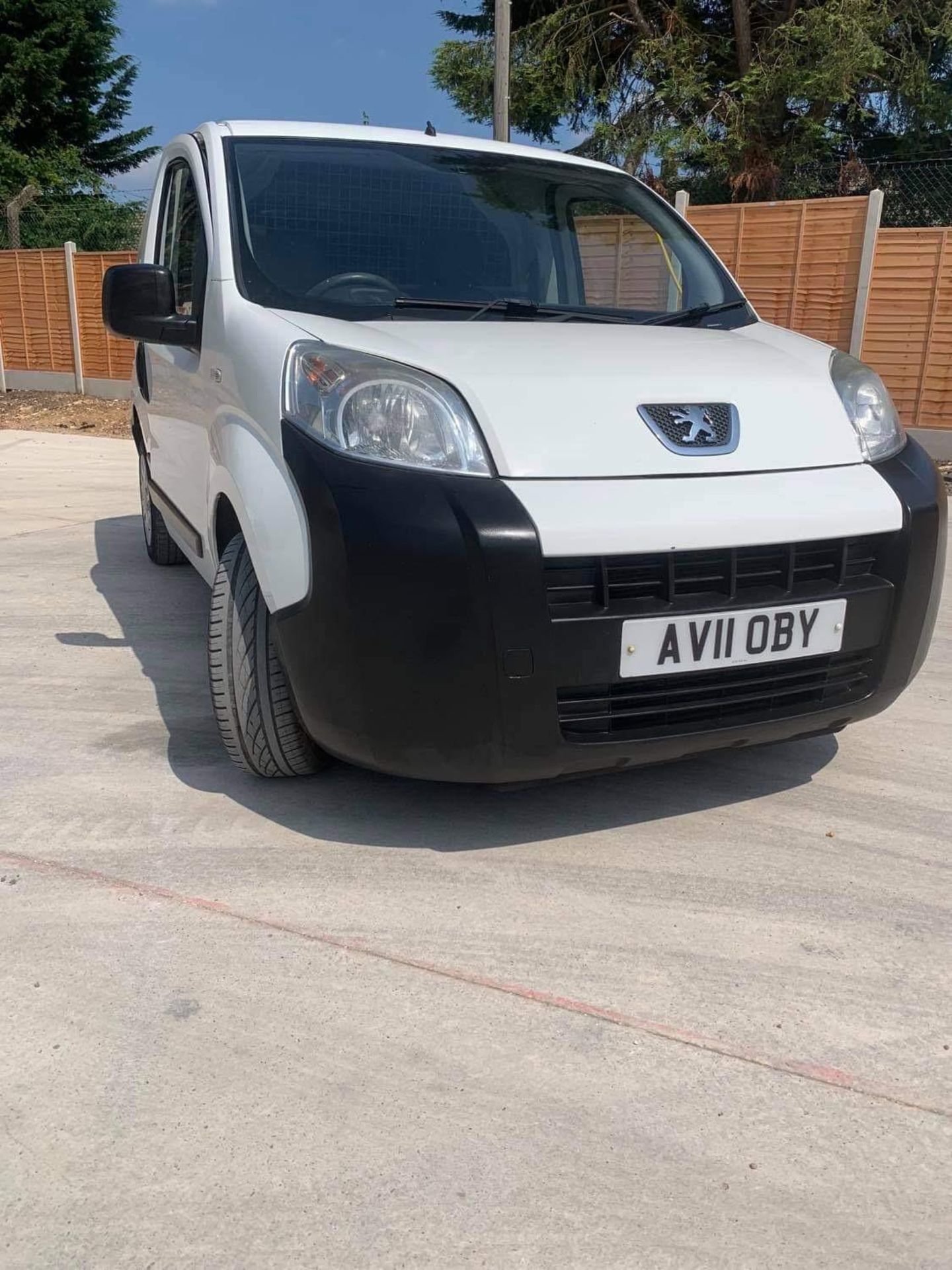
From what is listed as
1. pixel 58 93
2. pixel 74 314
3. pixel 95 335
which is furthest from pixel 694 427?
pixel 58 93

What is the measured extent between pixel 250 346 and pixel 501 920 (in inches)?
57.5

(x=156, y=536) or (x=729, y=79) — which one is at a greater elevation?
(x=729, y=79)

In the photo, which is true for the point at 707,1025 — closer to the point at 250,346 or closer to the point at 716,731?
the point at 716,731

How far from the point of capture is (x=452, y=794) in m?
2.75

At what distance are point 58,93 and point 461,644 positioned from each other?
33172 mm

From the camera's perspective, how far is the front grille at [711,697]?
Answer: 2.22m

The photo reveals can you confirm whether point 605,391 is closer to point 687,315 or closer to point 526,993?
point 687,315

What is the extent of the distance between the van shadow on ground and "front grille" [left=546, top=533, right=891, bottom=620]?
0.68m

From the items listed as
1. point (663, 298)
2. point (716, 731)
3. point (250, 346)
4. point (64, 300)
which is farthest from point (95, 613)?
point (64, 300)

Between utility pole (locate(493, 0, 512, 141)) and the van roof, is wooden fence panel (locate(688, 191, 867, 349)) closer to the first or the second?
utility pole (locate(493, 0, 512, 141))

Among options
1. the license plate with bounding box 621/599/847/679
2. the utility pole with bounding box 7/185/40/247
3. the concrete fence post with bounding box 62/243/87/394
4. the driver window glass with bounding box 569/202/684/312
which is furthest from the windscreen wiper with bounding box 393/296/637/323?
the utility pole with bounding box 7/185/40/247

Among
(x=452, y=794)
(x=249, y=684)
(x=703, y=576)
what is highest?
(x=703, y=576)

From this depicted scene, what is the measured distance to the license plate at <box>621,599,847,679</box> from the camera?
217cm

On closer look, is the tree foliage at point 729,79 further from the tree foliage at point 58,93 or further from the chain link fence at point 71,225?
the tree foliage at point 58,93
